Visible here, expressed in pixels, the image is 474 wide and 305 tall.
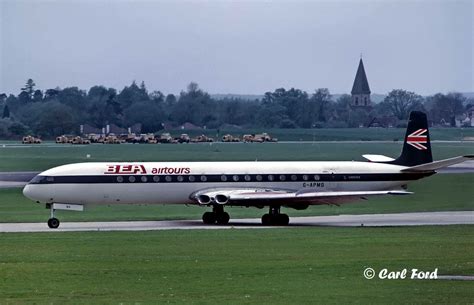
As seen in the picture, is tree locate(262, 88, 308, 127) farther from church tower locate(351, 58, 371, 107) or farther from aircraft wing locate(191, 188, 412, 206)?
aircraft wing locate(191, 188, 412, 206)

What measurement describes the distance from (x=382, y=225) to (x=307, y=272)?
14.8m

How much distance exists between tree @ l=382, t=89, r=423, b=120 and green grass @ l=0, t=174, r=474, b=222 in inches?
1309

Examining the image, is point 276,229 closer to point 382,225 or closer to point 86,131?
point 382,225

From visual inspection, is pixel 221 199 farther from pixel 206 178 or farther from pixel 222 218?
pixel 206 178

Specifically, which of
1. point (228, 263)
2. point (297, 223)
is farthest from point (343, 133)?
point (228, 263)

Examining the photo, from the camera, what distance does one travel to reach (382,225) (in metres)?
39.4

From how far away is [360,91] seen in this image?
101 metres

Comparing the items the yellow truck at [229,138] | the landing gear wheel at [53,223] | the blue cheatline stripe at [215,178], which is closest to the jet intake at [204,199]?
the blue cheatline stripe at [215,178]

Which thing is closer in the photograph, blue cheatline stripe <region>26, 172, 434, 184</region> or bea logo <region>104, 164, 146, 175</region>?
blue cheatline stripe <region>26, 172, 434, 184</region>

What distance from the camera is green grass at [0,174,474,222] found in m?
45.0

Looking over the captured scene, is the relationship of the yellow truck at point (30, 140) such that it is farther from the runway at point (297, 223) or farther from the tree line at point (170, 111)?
the runway at point (297, 223)

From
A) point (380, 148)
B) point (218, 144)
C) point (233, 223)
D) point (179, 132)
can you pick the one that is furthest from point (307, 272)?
point (179, 132)

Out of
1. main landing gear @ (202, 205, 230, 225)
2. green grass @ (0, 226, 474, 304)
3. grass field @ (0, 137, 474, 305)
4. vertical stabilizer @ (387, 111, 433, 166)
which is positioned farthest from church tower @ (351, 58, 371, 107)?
green grass @ (0, 226, 474, 304)

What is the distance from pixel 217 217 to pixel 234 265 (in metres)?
14.7
